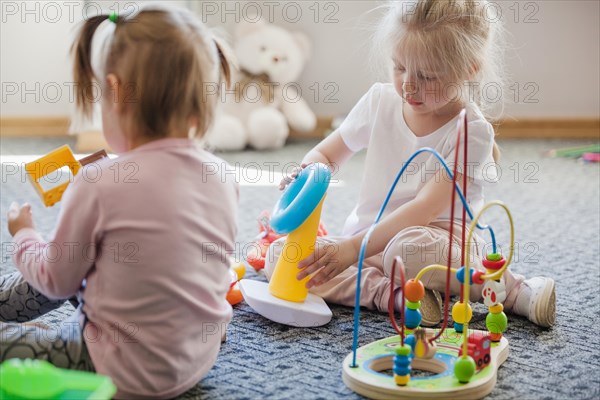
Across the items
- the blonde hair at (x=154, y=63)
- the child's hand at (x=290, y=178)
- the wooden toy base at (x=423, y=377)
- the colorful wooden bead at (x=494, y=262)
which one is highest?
the blonde hair at (x=154, y=63)

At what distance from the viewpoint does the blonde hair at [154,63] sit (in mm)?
830

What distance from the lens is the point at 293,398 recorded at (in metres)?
0.90

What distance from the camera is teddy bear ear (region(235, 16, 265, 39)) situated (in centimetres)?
235

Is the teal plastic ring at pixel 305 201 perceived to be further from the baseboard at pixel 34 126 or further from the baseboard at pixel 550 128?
the baseboard at pixel 550 128

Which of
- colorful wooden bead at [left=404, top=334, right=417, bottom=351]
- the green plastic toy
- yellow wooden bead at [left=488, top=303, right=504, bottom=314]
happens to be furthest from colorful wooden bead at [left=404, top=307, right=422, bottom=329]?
the green plastic toy

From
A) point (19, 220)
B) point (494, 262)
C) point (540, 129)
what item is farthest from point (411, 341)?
point (540, 129)

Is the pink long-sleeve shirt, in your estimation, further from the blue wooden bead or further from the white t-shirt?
the white t-shirt

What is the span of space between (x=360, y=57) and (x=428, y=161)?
1.30 m

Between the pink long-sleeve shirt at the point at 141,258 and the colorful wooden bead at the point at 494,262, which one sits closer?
the pink long-sleeve shirt at the point at 141,258

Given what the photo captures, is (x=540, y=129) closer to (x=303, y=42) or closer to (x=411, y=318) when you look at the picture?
(x=303, y=42)

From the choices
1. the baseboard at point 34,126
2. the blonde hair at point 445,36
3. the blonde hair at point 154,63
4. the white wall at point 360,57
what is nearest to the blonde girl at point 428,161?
the blonde hair at point 445,36

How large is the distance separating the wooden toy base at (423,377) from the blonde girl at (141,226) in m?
0.19

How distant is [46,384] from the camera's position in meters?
0.70

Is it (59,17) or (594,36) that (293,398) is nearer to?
(59,17)
